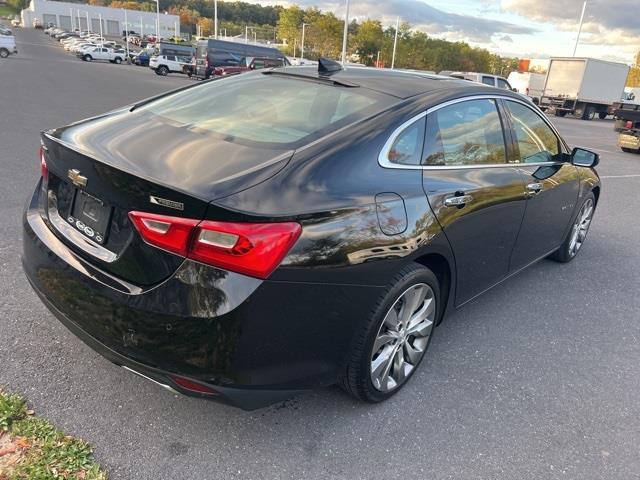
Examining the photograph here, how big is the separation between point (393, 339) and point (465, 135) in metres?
1.35

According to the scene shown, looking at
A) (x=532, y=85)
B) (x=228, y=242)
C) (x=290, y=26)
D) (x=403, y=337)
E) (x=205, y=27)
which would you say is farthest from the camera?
(x=205, y=27)

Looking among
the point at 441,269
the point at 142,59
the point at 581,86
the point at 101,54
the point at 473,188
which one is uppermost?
the point at 581,86

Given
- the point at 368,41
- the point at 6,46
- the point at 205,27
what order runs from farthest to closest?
the point at 205,27
the point at 368,41
the point at 6,46

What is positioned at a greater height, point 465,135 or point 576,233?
point 465,135

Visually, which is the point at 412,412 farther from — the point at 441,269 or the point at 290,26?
the point at 290,26

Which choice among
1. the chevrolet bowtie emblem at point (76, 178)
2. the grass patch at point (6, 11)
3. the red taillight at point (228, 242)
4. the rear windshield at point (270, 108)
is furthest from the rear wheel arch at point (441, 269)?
the grass patch at point (6, 11)

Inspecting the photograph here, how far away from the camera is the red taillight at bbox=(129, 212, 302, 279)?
76.2 inches

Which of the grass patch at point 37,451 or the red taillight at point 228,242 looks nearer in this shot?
the red taillight at point 228,242

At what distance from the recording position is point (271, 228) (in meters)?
1.97

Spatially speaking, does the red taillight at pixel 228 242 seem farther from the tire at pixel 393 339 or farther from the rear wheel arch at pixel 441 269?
the rear wheel arch at pixel 441 269

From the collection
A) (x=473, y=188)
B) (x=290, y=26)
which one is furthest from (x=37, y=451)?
(x=290, y=26)

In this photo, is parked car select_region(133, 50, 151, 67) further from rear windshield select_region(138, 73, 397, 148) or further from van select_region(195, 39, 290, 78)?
rear windshield select_region(138, 73, 397, 148)

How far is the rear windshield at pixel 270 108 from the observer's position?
8.30 feet

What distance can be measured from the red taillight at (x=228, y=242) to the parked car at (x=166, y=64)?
41976 millimetres
